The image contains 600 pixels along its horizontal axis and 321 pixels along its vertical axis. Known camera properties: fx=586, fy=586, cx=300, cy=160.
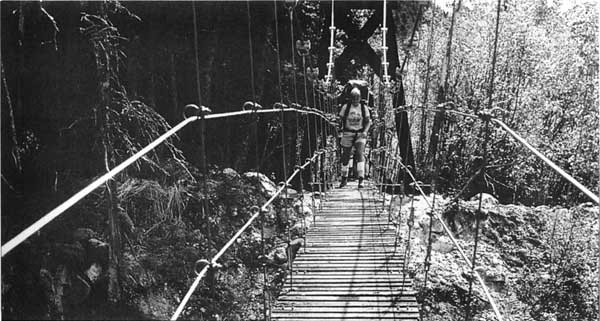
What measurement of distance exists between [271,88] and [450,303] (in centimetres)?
258

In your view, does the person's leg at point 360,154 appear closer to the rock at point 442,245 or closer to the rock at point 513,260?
the rock at point 442,245

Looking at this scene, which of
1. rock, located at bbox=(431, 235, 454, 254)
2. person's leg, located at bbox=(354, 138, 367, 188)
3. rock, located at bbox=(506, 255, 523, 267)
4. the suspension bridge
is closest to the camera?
the suspension bridge

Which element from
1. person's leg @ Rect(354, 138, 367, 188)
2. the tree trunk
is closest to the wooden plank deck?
the tree trunk

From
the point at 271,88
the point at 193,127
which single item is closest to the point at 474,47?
the point at 271,88

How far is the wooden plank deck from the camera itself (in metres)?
1.98

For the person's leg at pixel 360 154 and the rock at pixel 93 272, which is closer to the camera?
the rock at pixel 93 272

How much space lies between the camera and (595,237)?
7254mm

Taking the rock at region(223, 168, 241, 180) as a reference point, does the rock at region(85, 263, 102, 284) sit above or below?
below

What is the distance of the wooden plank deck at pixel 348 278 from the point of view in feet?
6.49

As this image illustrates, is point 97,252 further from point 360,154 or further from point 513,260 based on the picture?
point 513,260

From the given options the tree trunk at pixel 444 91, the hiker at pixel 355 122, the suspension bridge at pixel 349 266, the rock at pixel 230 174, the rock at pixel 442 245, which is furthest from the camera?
the rock at pixel 442 245

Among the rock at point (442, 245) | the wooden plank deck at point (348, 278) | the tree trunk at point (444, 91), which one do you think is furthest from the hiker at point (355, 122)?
the rock at point (442, 245)

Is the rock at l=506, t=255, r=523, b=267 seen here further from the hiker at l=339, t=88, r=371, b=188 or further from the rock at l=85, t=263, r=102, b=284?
the rock at l=85, t=263, r=102, b=284

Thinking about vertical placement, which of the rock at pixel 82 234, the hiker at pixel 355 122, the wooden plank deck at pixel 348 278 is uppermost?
the hiker at pixel 355 122
